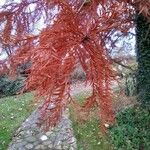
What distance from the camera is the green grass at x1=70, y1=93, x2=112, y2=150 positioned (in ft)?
30.5

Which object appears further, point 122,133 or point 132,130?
point 132,130

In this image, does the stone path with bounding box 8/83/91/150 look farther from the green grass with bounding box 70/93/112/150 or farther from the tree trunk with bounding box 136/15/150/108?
the tree trunk with bounding box 136/15/150/108

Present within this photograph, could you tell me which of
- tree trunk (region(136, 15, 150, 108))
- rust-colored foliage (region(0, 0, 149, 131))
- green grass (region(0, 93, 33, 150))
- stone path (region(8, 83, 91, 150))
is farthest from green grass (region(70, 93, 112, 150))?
rust-colored foliage (region(0, 0, 149, 131))

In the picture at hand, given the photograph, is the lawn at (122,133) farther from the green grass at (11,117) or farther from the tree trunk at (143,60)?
the green grass at (11,117)

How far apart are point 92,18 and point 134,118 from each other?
645cm

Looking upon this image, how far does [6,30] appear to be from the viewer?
6.56 metres

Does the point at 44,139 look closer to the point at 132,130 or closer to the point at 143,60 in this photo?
the point at 132,130

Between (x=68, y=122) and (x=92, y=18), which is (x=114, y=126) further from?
(x=92, y=18)

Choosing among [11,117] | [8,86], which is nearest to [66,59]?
[11,117]

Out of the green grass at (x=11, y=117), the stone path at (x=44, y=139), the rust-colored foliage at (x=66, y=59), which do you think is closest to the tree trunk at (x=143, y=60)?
the stone path at (x=44, y=139)

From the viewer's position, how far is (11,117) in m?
12.0

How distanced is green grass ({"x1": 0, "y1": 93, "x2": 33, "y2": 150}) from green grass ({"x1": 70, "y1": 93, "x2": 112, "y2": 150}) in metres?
1.50

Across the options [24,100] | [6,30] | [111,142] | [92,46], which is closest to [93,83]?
[92,46]

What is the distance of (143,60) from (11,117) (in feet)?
12.9
